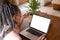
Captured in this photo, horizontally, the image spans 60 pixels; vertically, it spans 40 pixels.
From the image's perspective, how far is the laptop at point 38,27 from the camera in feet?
3.95

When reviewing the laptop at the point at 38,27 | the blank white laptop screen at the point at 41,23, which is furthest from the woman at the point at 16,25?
the blank white laptop screen at the point at 41,23

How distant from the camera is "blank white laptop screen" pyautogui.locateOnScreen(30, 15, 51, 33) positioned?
1.20 metres

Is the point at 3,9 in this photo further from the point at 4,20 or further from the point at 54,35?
the point at 54,35

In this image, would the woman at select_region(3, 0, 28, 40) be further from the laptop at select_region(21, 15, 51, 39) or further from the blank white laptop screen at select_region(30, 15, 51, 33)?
the blank white laptop screen at select_region(30, 15, 51, 33)

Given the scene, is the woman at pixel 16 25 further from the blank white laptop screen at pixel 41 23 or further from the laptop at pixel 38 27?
the blank white laptop screen at pixel 41 23

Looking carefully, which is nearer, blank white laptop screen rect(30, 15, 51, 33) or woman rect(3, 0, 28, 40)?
blank white laptop screen rect(30, 15, 51, 33)

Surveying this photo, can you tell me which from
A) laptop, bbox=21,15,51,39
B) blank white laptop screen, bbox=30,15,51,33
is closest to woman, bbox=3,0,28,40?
laptop, bbox=21,15,51,39

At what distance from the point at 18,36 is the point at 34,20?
28 centimetres

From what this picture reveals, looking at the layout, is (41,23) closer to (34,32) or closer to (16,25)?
(34,32)

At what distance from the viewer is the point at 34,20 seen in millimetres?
1344

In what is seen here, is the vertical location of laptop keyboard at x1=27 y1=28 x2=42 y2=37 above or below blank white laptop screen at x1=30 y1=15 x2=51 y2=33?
below

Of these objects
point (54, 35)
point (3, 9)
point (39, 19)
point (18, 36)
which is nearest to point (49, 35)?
point (54, 35)

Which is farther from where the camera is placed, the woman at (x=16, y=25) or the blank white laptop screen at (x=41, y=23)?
the woman at (x=16, y=25)

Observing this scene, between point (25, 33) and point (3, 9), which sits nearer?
point (25, 33)
